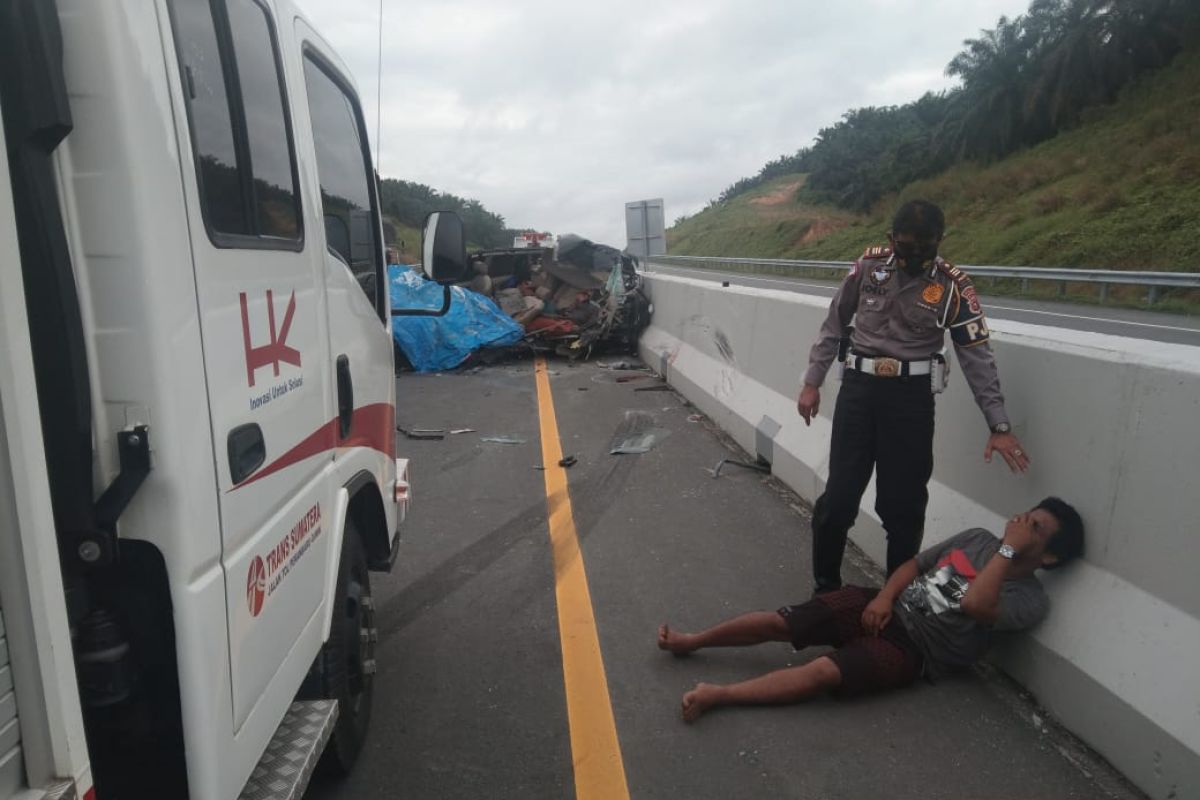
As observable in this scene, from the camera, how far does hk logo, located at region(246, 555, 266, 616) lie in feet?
6.30

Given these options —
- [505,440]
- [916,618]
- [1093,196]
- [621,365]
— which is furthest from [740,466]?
[1093,196]

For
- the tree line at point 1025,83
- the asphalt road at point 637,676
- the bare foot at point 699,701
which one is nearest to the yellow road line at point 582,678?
the asphalt road at point 637,676

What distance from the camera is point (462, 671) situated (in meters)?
3.63

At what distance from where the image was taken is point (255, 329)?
2018 millimetres

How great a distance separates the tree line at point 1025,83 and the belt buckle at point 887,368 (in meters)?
36.1

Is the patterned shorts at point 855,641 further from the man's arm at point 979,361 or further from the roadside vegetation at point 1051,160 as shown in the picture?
the roadside vegetation at point 1051,160

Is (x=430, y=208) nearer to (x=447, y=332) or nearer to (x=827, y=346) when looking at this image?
(x=447, y=332)

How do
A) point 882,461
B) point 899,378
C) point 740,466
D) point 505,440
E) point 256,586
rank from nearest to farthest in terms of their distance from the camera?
point 256,586 < point 899,378 < point 882,461 < point 740,466 < point 505,440

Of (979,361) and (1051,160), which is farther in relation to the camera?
(1051,160)

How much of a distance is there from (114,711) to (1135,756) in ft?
9.58

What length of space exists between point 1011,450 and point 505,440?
526cm

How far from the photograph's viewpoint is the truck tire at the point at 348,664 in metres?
2.65

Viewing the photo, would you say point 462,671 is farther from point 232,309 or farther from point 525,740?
point 232,309

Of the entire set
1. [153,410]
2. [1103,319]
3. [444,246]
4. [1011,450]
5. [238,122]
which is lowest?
[1103,319]
